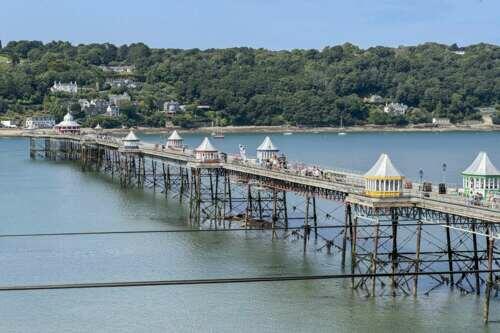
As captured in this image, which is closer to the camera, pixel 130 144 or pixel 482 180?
pixel 482 180

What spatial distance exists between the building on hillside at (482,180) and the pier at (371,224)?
156 centimetres

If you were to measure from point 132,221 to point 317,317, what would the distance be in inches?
1287

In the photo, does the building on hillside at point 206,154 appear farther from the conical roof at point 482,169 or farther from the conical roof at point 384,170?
the conical roof at point 482,169

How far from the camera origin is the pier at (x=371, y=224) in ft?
150

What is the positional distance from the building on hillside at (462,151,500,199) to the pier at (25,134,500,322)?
1561mm

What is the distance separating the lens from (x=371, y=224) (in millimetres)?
58406

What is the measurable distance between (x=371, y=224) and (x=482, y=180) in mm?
9474

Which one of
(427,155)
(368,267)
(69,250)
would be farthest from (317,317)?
(427,155)

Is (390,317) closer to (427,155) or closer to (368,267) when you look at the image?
(368,267)

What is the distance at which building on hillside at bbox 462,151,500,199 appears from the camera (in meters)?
50.1

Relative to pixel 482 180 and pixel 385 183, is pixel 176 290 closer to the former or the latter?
pixel 385 183

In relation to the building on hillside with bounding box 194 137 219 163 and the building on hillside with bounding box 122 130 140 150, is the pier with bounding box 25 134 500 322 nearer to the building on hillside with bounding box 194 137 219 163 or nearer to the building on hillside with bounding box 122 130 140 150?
the building on hillside with bounding box 194 137 219 163

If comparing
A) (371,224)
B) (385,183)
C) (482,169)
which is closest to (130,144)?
(371,224)

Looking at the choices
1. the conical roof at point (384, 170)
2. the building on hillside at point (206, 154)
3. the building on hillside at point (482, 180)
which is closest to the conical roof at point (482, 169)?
the building on hillside at point (482, 180)
